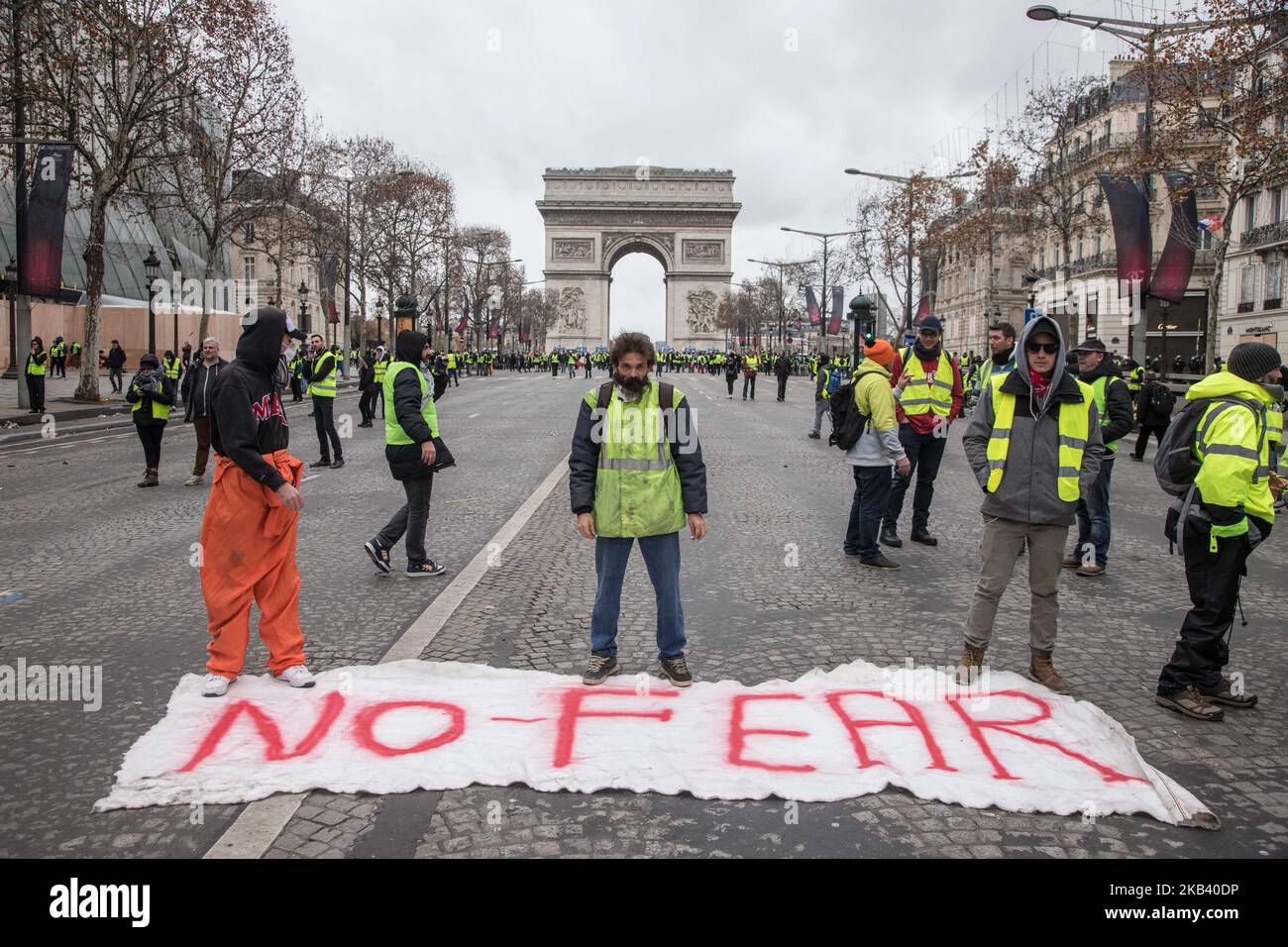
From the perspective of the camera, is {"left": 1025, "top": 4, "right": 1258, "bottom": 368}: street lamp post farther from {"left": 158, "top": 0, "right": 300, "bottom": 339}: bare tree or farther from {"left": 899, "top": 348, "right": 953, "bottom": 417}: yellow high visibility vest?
{"left": 158, "top": 0, "right": 300, "bottom": 339}: bare tree

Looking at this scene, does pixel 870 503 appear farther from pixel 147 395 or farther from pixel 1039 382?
pixel 147 395

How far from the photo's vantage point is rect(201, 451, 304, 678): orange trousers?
4766 millimetres

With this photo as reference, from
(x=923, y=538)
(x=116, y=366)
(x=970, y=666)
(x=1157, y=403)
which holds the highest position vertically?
(x=116, y=366)

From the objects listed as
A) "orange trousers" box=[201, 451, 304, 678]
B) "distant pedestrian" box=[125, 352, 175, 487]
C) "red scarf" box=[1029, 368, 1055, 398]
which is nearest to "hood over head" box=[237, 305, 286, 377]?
"orange trousers" box=[201, 451, 304, 678]

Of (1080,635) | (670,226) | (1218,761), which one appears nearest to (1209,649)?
(1218,761)

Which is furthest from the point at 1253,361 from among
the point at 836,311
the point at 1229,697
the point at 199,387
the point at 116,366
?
the point at 836,311

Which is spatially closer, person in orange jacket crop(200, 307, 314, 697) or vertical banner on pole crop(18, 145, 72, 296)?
person in orange jacket crop(200, 307, 314, 697)

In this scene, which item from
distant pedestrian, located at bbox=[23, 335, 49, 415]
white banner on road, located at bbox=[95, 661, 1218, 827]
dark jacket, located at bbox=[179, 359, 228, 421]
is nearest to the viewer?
white banner on road, located at bbox=[95, 661, 1218, 827]

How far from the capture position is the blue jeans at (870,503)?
7.95m

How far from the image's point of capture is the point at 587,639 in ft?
18.8

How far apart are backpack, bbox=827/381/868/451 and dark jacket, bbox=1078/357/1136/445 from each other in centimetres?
167

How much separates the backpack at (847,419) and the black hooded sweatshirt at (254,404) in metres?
4.43

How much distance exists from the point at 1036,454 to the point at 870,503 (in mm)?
3054

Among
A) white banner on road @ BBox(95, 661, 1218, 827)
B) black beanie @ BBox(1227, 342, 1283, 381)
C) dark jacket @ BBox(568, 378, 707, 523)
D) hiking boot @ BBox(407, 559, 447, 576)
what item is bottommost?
white banner on road @ BBox(95, 661, 1218, 827)
